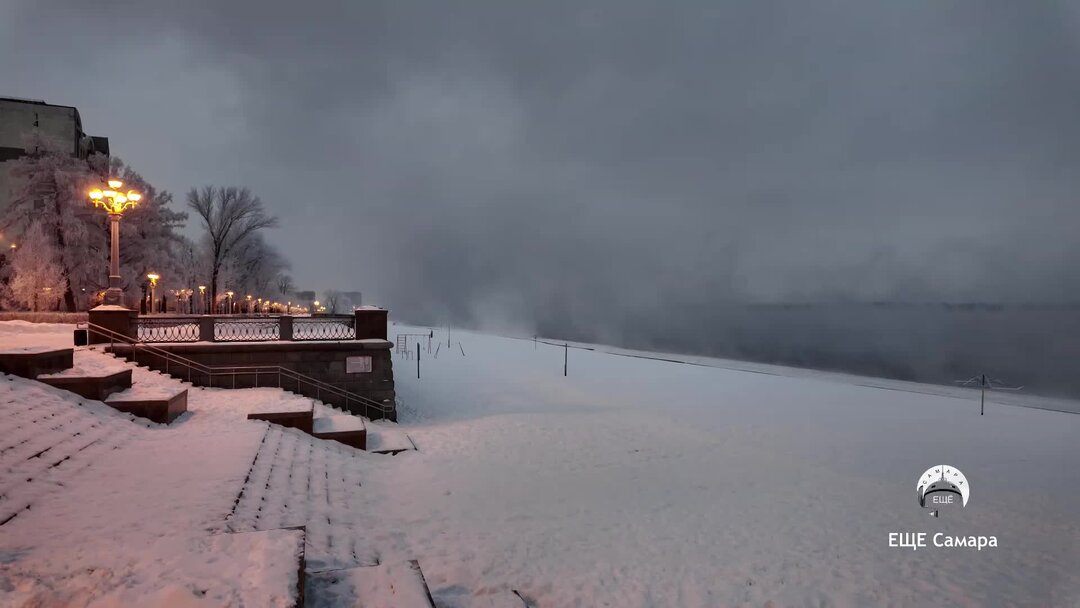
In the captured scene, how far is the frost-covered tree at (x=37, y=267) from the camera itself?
100.0ft

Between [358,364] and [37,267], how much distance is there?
94.3 ft

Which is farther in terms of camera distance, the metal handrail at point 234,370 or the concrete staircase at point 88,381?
the metal handrail at point 234,370

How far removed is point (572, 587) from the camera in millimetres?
6309

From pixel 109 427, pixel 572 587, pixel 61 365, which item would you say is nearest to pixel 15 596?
pixel 572 587

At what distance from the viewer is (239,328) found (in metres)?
17.6

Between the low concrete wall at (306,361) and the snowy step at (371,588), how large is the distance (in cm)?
1249

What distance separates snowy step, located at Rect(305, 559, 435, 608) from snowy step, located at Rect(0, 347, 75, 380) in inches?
352

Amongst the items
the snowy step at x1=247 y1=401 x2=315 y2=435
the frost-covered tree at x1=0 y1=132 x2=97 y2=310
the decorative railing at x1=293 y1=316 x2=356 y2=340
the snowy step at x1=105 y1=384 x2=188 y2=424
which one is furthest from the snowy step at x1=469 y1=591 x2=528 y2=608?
the frost-covered tree at x1=0 y1=132 x2=97 y2=310

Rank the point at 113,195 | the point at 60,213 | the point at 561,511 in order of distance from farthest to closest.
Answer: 1. the point at 60,213
2. the point at 113,195
3. the point at 561,511

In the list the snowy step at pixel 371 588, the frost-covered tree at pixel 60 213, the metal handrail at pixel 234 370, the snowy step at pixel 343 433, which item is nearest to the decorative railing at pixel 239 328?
the metal handrail at pixel 234 370

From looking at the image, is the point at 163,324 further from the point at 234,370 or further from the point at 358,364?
the point at 358,364

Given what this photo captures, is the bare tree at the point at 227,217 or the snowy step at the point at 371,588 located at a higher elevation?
the bare tree at the point at 227,217

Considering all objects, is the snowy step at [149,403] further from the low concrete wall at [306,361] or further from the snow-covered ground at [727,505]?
the snow-covered ground at [727,505]

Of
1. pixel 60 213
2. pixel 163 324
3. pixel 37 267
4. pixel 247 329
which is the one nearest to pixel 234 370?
pixel 247 329
